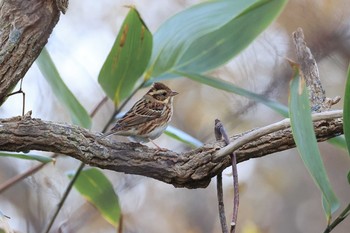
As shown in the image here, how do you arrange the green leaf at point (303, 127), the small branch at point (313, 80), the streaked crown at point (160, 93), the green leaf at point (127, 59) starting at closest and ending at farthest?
the green leaf at point (303, 127) → the small branch at point (313, 80) → the green leaf at point (127, 59) → the streaked crown at point (160, 93)

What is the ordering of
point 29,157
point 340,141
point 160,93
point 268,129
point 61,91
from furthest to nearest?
1. point 160,93
2. point 61,91
3. point 29,157
4. point 340,141
5. point 268,129

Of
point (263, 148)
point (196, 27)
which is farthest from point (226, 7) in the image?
point (263, 148)

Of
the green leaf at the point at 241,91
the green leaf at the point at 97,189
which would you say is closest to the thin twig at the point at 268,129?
the green leaf at the point at 241,91

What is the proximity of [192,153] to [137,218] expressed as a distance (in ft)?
7.82

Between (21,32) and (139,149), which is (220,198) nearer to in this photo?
(139,149)

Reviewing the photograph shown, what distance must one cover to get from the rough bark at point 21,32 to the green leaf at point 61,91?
1.38 feet

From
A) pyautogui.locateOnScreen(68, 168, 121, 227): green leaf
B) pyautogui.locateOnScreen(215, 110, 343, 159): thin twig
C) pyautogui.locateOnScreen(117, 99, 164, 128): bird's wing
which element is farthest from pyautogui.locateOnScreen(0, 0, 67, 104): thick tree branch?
pyautogui.locateOnScreen(68, 168, 121, 227): green leaf

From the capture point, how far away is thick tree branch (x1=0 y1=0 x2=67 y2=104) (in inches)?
50.9

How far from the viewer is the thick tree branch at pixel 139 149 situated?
4.27ft

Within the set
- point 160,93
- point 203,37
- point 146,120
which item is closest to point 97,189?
point 146,120

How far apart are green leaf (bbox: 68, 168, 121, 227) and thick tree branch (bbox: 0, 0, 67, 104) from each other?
617 mm

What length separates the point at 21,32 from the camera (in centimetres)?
130

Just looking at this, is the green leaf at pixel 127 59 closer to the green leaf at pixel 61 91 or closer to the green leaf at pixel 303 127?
the green leaf at pixel 61 91

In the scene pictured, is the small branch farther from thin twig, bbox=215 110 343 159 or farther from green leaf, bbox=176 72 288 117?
thin twig, bbox=215 110 343 159
